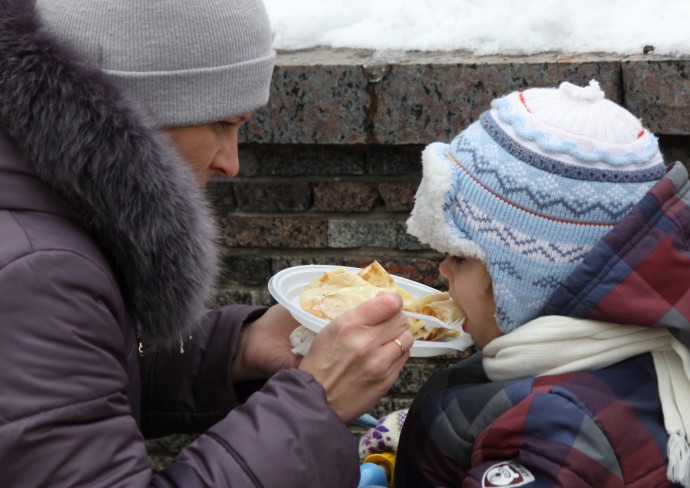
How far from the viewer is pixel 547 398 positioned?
67.7 inches

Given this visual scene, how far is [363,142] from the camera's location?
2.95 metres

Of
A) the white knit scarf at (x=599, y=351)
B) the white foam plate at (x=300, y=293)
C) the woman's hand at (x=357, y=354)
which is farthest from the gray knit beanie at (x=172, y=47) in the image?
the white knit scarf at (x=599, y=351)

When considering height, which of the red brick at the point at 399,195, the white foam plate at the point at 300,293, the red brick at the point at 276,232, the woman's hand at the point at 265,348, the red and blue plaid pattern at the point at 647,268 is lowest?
the red brick at the point at 276,232

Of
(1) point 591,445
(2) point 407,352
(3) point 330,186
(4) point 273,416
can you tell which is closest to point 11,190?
(4) point 273,416

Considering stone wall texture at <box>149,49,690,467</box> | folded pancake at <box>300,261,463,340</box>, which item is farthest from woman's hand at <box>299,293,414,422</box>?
stone wall texture at <box>149,49,690,467</box>

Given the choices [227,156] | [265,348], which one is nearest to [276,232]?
[265,348]

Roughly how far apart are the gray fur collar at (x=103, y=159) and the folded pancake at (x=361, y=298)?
31 cm

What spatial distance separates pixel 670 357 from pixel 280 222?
1.58 metres

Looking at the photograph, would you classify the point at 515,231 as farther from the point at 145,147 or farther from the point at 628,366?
the point at 145,147

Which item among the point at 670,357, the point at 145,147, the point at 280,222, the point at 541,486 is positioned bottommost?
the point at 280,222

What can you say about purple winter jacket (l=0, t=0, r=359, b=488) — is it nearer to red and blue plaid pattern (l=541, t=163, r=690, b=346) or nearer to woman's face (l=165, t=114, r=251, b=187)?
woman's face (l=165, t=114, r=251, b=187)

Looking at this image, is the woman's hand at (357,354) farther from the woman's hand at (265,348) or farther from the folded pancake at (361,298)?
the woman's hand at (265,348)

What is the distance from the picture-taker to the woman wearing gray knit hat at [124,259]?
1.52 metres

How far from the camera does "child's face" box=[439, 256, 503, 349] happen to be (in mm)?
1928
